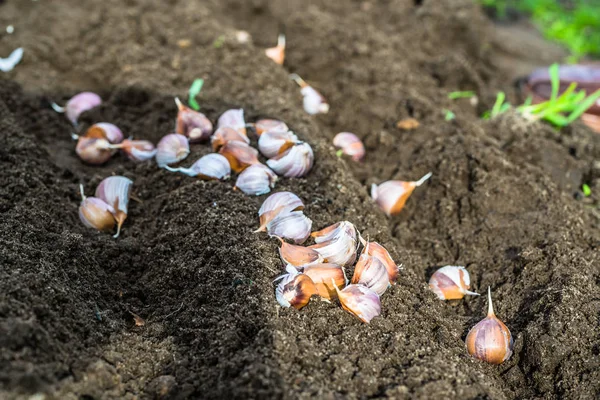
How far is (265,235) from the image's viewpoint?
201cm

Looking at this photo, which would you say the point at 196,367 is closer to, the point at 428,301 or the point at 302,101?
the point at 428,301

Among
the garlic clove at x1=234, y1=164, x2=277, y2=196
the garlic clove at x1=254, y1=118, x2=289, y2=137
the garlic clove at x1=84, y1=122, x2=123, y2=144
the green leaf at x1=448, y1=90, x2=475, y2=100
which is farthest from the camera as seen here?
the green leaf at x1=448, y1=90, x2=475, y2=100

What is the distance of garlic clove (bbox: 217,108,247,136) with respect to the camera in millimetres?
2518

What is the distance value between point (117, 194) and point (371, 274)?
3.60ft

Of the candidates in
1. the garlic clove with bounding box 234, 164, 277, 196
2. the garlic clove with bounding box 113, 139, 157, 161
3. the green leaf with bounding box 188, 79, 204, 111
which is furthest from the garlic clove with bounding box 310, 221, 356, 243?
the green leaf with bounding box 188, 79, 204, 111

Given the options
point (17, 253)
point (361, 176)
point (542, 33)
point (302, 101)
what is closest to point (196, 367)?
point (17, 253)

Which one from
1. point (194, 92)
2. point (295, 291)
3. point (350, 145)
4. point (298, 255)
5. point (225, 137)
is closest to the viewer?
point (295, 291)

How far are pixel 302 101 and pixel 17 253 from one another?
1708 mm

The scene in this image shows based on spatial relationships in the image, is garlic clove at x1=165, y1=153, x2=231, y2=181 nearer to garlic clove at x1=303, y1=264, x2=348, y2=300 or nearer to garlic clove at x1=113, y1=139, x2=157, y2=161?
garlic clove at x1=113, y1=139, x2=157, y2=161

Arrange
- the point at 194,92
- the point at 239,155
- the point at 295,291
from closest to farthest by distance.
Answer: the point at 295,291
the point at 239,155
the point at 194,92

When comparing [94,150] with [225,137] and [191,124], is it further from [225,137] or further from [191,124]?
[225,137]

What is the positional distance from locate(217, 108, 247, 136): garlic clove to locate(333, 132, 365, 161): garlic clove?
48 cm

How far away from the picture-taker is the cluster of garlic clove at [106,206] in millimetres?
2209

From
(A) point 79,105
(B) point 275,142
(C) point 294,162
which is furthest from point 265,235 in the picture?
(A) point 79,105
